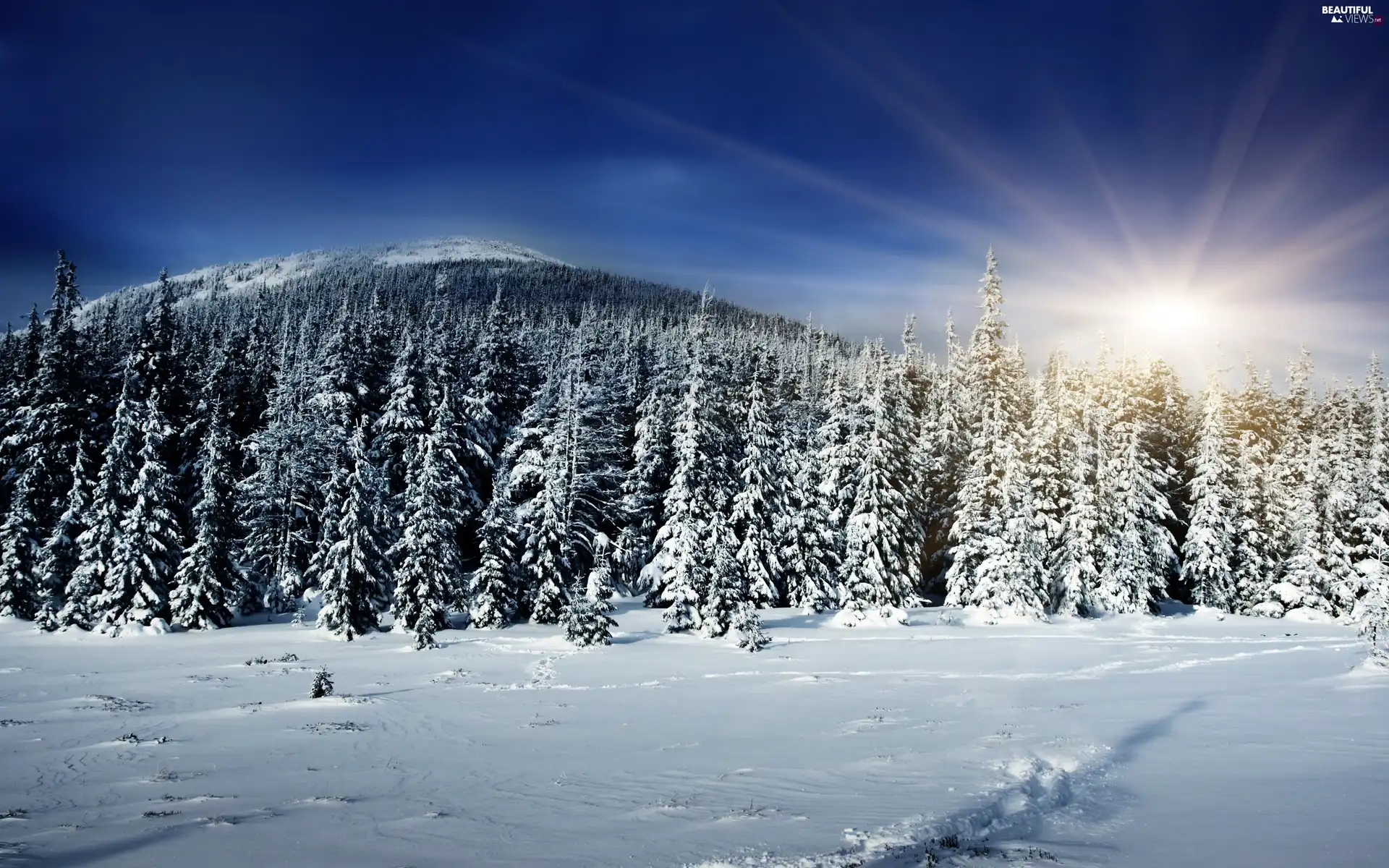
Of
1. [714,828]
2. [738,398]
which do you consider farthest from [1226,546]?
[714,828]

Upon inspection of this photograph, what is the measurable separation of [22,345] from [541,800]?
256ft

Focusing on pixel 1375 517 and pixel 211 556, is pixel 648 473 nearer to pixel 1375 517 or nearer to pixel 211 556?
pixel 211 556

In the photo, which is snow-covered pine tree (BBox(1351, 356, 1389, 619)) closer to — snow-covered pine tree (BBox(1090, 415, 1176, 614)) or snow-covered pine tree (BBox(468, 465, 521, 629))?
snow-covered pine tree (BBox(1090, 415, 1176, 614))

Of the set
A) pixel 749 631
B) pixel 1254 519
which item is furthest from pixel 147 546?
pixel 1254 519

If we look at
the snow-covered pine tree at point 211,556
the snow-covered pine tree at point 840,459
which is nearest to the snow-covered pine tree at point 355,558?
the snow-covered pine tree at point 211,556

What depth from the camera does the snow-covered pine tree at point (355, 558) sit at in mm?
35344

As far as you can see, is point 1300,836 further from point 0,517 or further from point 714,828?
point 0,517

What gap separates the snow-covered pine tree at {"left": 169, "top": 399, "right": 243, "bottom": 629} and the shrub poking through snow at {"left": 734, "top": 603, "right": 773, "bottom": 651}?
25.4 m

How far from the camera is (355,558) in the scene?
35719mm

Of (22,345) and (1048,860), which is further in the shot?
(22,345)

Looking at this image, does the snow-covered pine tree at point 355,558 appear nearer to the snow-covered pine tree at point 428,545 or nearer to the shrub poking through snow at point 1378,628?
the snow-covered pine tree at point 428,545

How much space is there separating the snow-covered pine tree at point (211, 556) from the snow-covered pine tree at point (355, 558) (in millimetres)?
5211

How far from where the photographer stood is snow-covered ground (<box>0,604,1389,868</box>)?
9.71 m

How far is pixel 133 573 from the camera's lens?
36.2 m
